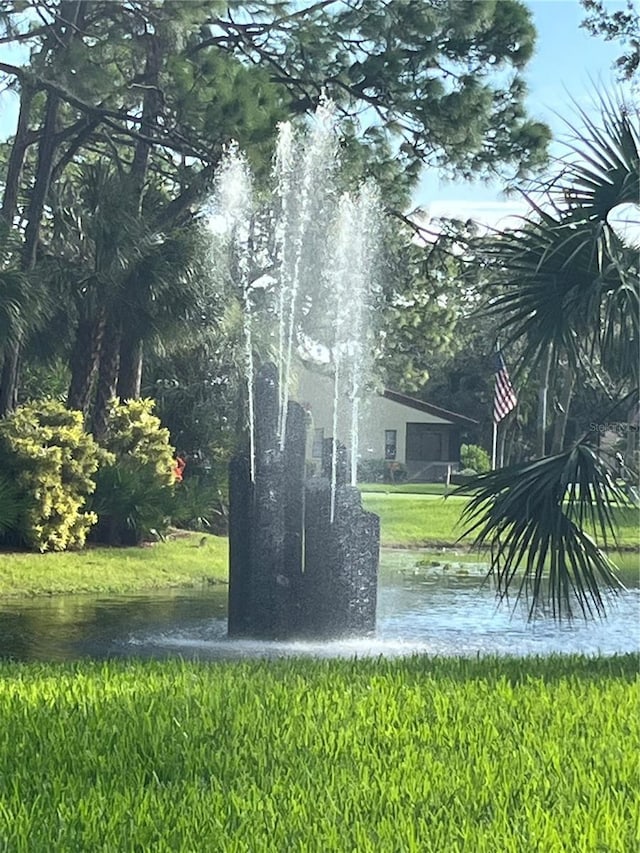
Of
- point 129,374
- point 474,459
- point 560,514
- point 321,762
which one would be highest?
point 129,374

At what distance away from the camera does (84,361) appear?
18.7 m

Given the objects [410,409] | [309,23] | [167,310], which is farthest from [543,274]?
[410,409]

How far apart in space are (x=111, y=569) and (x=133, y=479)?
7.50 ft

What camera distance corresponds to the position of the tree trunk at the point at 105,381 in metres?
18.9

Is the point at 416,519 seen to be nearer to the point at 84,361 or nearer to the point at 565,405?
the point at 84,361

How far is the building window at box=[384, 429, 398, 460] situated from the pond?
30.5 meters

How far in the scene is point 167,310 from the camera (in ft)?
57.9

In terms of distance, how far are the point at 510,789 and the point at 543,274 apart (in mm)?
4060

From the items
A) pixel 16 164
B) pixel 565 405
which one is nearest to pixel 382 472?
pixel 16 164

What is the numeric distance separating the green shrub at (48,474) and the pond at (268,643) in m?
2.18

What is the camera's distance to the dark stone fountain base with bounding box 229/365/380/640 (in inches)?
379

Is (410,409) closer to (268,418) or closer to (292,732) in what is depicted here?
(268,418)

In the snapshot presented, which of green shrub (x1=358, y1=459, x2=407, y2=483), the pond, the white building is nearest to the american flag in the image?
the pond


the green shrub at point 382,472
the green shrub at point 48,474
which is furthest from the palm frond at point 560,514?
the green shrub at point 382,472
